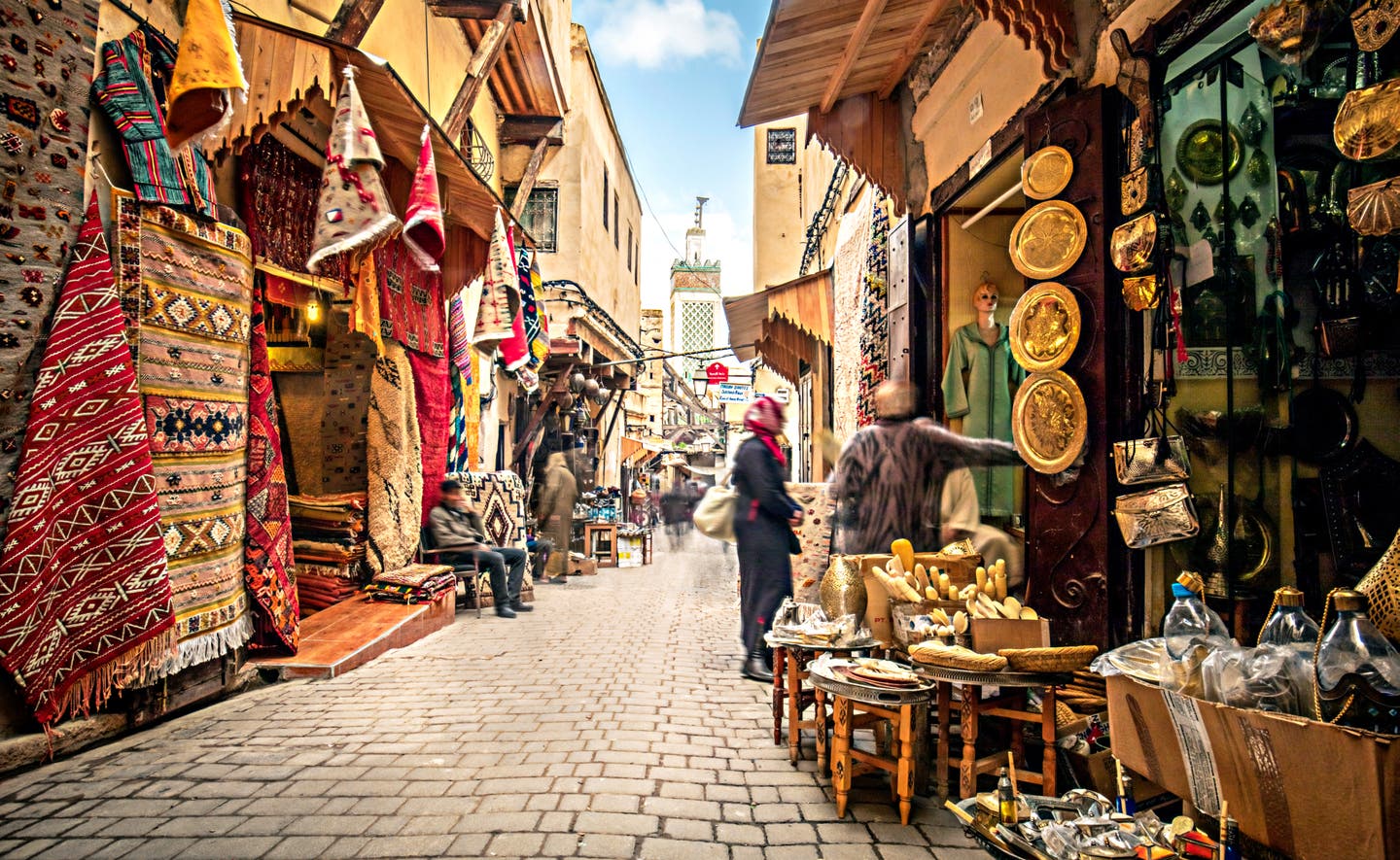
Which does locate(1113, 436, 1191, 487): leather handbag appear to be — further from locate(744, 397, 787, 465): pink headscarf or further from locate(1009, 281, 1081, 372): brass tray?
locate(744, 397, 787, 465): pink headscarf

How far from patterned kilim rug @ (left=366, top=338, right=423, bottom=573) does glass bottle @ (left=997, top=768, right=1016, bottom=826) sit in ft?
20.4

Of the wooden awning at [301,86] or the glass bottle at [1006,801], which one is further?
the wooden awning at [301,86]

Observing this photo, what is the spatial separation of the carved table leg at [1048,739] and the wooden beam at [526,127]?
10842mm

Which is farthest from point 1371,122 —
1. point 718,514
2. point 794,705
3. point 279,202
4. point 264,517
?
point 279,202

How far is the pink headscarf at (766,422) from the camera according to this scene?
5.29 metres

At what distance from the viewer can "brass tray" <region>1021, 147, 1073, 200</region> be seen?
3707mm

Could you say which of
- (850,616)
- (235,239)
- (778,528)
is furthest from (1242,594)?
(235,239)

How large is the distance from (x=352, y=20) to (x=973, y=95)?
4.91 metres

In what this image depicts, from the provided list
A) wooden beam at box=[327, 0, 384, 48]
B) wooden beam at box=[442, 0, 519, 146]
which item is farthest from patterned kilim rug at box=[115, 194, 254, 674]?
wooden beam at box=[442, 0, 519, 146]

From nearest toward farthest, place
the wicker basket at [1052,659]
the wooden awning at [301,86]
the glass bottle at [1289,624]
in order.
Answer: the glass bottle at [1289,624] < the wicker basket at [1052,659] < the wooden awning at [301,86]

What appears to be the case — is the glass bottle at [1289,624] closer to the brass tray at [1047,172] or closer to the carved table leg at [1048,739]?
the carved table leg at [1048,739]

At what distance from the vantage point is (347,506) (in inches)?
263

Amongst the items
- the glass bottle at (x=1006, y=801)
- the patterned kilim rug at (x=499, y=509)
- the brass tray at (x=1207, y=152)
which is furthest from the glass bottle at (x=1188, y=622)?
the patterned kilim rug at (x=499, y=509)

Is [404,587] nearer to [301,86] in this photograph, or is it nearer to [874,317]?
[301,86]
